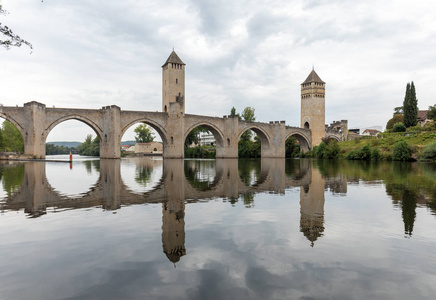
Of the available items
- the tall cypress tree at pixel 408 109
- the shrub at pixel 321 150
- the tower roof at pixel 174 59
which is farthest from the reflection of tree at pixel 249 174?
the tall cypress tree at pixel 408 109

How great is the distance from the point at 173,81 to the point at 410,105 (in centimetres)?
4544

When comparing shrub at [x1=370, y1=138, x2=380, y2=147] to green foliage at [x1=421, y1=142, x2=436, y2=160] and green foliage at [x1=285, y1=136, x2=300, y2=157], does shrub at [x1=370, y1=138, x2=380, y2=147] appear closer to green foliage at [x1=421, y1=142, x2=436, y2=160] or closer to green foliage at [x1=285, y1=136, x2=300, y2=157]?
green foliage at [x1=421, y1=142, x2=436, y2=160]

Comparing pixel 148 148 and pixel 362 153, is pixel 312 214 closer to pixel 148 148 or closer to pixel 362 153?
pixel 362 153

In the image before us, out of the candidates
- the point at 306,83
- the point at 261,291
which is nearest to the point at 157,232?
the point at 261,291

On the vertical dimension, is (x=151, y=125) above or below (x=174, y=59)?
below

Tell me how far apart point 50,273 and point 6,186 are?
976 cm

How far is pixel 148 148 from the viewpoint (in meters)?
86.8

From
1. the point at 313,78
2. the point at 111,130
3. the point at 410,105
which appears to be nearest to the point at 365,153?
the point at 410,105

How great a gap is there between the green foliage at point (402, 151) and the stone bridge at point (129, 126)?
21.5 m

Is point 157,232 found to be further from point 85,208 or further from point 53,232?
point 85,208

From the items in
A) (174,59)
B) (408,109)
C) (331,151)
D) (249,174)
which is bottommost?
(249,174)

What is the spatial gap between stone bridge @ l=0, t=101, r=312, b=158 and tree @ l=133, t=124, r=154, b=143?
34.4 metres

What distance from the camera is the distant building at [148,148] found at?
276 ft

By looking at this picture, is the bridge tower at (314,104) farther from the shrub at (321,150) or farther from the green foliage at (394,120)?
the green foliage at (394,120)
